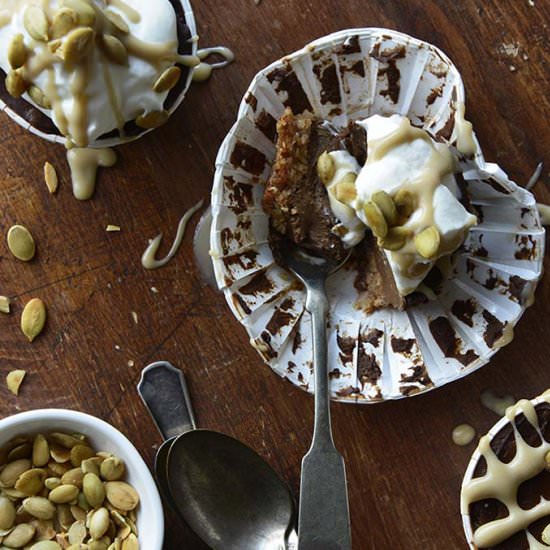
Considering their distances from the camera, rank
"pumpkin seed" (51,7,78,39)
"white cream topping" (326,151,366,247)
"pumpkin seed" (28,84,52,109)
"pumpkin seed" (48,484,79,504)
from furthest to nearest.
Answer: "pumpkin seed" (48,484,79,504) → "white cream topping" (326,151,366,247) → "pumpkin seed" (28,84,52,109) → "pumpkin seed" (51,7,78,39)

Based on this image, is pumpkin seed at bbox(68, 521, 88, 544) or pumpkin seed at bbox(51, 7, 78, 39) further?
pumpkin seed at bbox(68, 521, 88, 544)

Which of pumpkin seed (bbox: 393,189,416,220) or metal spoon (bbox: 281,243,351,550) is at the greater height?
pumpkin seed (bbox: 393,189,416,220)

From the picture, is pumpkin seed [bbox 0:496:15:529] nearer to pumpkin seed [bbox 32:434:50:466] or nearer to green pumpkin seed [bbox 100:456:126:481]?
pumpkin seed [bbox 32:434:50:466]

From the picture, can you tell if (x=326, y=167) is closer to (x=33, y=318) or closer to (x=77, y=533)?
(x=33, y=318)

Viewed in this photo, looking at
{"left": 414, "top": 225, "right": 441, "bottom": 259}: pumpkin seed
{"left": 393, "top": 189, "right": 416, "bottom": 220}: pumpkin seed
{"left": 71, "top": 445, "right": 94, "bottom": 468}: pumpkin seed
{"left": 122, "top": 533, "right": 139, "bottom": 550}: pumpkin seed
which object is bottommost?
{"left": 122, "top": 533, "right": 139, "bottom": 550}: pumpkin seed

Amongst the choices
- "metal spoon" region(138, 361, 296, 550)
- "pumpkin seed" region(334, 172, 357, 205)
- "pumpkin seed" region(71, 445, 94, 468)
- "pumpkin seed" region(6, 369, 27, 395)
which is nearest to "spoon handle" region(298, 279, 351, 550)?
"metal spoon" region(138, 361, 296, 550)

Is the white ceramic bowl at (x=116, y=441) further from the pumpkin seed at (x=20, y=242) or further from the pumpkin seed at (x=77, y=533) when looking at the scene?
the pumpkin seed at (x=20, y=242)

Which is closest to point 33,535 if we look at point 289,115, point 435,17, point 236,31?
point 289,115

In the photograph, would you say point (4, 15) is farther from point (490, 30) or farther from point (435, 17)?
point (490, 30)
